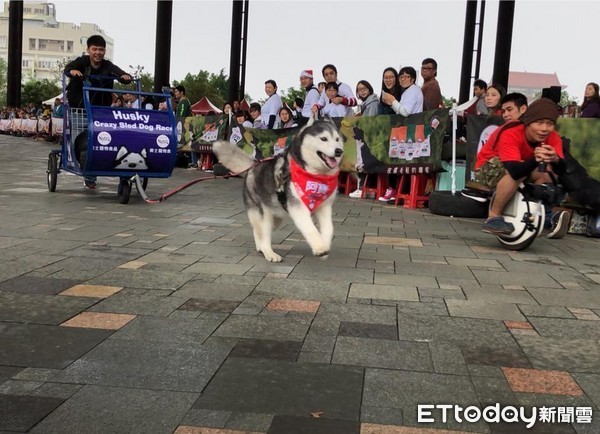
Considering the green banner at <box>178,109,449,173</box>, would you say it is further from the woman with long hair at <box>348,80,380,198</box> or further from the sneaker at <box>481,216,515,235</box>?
the sneaker at <box>481,216,515,235</box>

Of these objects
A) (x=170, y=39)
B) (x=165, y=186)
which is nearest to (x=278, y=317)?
(x=165, y=186)

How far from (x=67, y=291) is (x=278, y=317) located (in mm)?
1377

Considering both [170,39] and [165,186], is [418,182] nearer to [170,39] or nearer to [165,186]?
[165,186]

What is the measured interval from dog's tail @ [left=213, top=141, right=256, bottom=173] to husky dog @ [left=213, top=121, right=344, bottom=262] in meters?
0.44

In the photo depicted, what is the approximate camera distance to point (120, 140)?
26.9ft

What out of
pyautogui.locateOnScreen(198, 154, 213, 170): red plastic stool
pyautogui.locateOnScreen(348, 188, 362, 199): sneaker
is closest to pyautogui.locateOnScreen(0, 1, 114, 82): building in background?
pyautogui.locateOnScreen(198, 154, 213, 170): red plastic stool

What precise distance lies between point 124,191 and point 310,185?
466 centimetres

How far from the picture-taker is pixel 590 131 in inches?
289

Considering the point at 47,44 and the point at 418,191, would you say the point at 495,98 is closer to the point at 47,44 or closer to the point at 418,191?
the point at 418,191

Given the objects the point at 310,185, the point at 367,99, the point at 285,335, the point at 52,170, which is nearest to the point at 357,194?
the point at 367,99

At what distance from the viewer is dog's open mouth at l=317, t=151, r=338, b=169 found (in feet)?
15.4

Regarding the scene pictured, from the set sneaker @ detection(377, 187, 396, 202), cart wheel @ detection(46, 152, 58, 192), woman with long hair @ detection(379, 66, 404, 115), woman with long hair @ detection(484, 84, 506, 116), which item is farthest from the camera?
sneaker @ detection(377, 187, 396, 202)

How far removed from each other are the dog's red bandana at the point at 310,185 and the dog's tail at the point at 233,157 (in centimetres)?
91

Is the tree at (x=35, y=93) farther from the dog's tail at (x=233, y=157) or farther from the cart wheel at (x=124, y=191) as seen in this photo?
the dog's tail at (x=233, y=157)
